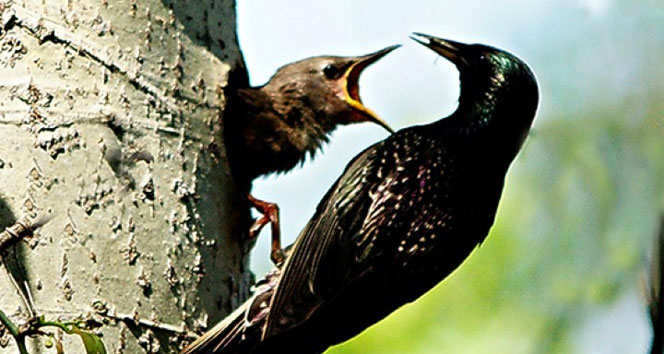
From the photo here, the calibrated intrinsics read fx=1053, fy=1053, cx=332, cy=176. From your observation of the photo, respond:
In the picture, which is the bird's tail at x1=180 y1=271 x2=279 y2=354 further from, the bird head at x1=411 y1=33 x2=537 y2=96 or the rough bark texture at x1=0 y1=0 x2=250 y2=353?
the bird head at x1=411 y1=33 x2=537 y2=96

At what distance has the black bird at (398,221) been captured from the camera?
2.78 meters

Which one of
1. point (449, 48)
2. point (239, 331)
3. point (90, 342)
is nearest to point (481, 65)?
point (449, 48)

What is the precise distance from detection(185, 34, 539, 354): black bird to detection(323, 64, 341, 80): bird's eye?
1.24ft

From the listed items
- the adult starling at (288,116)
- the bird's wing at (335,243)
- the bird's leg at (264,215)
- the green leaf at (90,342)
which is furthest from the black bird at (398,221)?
the green leaf at (90,342)

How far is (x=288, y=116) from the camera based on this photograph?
3.33 meters

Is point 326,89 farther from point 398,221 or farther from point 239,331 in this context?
point 239,331

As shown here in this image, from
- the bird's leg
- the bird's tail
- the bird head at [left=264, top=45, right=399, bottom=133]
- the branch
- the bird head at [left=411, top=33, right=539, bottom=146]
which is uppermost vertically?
the bird head at [left=264, top=45, right=399, bottom=133]

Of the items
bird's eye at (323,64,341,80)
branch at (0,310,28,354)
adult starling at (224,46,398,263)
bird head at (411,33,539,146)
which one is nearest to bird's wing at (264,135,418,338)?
adult starling at (224,46,398,263)

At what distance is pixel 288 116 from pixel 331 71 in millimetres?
Answer: 294

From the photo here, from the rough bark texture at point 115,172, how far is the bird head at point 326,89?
61 centimetres

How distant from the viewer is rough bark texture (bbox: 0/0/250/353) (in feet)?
7.47

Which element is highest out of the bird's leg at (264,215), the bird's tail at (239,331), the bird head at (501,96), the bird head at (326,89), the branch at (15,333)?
the bird head at (326,89)

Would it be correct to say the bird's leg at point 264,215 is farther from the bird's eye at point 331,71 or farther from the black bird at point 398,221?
the bird's eye at point 331,71

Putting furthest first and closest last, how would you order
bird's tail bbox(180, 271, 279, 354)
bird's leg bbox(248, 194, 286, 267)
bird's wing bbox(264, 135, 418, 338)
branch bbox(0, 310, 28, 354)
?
1. bird's leg bbox(248, 194, 286, 267)
2. bird's wing bbox(264, 135, 418, 338)
3. bird's tail bbox(180, 271, 279, 354)
4. branch bbox(0, 310, 28, 354)
